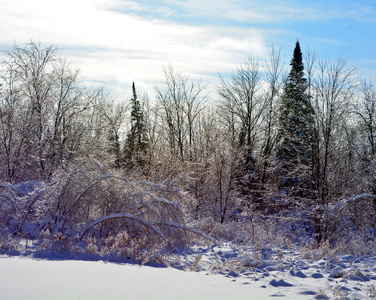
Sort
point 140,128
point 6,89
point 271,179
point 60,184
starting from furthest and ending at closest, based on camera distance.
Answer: point 140,128, point 271,179, point 6,89, point 60,184

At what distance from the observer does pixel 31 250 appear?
22.2ft

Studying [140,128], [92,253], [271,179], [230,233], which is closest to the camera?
[92,253]

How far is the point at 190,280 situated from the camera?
4871mm

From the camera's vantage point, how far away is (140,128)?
38.7 metres

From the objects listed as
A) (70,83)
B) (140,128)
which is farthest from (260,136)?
(70,83)

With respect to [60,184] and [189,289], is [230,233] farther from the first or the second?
[189,289]

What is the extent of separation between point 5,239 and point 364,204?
14.6 m

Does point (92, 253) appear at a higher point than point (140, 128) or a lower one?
lower

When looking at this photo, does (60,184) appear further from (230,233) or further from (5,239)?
(230,233)

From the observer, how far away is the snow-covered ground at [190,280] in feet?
12.5

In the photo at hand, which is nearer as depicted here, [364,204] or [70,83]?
[364,204]

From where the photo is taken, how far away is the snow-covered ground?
3799 millimetres

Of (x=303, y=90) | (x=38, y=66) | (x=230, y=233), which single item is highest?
(x=38, y=66)

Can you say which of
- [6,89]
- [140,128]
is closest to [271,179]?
[140,128]
